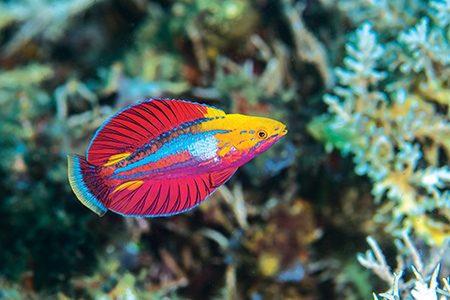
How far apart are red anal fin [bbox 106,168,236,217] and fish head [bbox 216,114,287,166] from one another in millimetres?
96

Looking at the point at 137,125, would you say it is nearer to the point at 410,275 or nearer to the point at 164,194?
the point at 164,194

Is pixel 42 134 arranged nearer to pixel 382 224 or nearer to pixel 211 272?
pixel 211 272

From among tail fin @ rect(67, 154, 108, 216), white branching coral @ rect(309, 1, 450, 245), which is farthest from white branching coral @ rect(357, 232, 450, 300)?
tail fin @ rect(67, 154, 108, 216)

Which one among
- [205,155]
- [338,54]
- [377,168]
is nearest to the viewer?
[205,155]

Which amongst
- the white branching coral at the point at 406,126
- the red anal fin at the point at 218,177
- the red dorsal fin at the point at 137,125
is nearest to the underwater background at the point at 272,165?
the white branching coral at the point at 406,126

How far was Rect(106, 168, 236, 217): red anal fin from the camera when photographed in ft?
5.11

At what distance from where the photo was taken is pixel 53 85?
492 centimetres

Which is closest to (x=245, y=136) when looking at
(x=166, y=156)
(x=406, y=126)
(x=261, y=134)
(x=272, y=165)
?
(x=261, y=134)

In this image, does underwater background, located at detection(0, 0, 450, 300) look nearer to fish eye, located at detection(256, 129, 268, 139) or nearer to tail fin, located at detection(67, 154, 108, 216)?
fish eye, located at detection(256, 129, 268, 139)

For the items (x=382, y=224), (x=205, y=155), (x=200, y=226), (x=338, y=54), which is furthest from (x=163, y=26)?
(x=205, y=155)

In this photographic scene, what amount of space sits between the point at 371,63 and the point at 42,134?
2.89 metres

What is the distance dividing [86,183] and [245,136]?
60cm

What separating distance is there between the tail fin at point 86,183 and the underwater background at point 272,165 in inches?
54.9

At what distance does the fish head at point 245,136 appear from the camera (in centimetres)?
153
